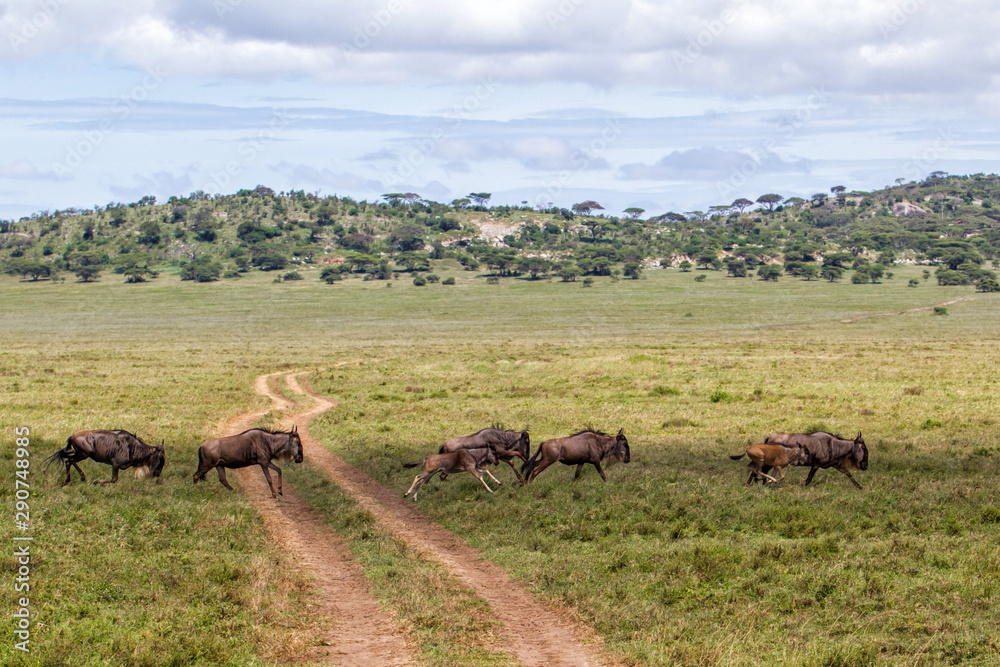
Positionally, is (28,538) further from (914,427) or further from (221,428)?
(914,427)

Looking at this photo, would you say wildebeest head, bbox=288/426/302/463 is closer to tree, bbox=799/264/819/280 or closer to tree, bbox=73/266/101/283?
tree, bbox=799/264/819/280

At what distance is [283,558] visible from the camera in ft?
42.4

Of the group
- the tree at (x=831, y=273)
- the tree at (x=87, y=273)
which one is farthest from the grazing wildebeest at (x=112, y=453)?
the tree at (x=87, y=273)

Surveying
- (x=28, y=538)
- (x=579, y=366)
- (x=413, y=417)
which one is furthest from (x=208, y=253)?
(x=28, y=538)

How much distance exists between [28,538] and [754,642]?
31.6ft

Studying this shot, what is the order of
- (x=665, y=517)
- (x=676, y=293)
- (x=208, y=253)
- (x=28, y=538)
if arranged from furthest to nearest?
(x=208, y=253)
(x=676, y=293)
(x=665, y=517)
(x=28, y=538)

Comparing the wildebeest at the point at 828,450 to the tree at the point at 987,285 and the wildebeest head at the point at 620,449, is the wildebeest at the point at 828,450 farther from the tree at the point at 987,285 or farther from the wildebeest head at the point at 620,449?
the tree at the point at 987,285

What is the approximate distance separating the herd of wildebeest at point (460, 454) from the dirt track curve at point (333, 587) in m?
0.78

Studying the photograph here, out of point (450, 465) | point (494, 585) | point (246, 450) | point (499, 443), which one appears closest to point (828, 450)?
point (499, 443)

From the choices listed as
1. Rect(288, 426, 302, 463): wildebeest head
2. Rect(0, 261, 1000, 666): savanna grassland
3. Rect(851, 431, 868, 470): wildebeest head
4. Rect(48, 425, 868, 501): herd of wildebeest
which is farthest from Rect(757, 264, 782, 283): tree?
Rect(288, 426, 302, 463): wildebeest head

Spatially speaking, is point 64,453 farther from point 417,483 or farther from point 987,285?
point 987,285

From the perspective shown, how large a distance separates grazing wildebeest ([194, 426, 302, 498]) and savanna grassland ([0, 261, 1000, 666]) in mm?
589

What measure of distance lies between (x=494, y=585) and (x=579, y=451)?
20.6ft

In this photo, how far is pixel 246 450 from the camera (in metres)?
17.3
